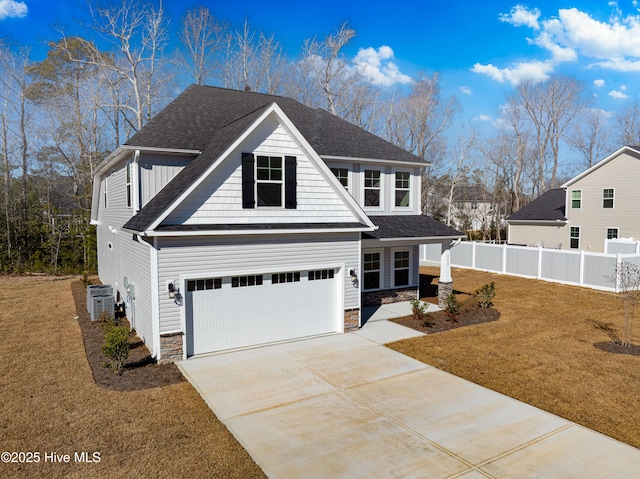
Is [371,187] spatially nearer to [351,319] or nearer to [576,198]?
[351,319]

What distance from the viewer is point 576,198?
98.5 ft

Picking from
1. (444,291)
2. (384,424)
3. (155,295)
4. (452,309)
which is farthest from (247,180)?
(444,291)

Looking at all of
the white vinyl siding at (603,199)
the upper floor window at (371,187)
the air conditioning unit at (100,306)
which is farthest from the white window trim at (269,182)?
the white vinyl siding at (603,199)

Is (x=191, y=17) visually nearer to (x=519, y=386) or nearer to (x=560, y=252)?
(x=560, y=252)

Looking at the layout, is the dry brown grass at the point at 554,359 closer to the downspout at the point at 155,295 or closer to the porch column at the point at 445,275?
the porch column at the point at 445,275

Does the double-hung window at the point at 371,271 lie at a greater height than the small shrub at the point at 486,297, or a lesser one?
greater

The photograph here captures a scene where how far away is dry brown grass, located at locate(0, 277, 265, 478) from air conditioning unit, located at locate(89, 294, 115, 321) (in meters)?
2.83

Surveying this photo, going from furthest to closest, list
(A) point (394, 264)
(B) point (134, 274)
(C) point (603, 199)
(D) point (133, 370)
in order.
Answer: (C) point (603, 199), (A) point (394, 264), (B) point (134, 274), (D) point (133, 370)

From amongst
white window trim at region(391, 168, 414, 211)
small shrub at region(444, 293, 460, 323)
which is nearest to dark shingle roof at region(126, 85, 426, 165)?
white window trim at region(391, 168, 414, 211)

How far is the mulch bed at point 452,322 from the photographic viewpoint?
533 inches

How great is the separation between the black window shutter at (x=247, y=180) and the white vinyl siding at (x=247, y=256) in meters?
0.96

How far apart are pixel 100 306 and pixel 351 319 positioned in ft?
27.0

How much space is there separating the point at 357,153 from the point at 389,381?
890cm

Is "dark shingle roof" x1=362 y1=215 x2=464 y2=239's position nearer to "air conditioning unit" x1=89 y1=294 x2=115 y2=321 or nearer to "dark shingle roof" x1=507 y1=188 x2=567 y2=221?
"air conditioning unit" x1=89 y1=294 x2=115 y2=321
